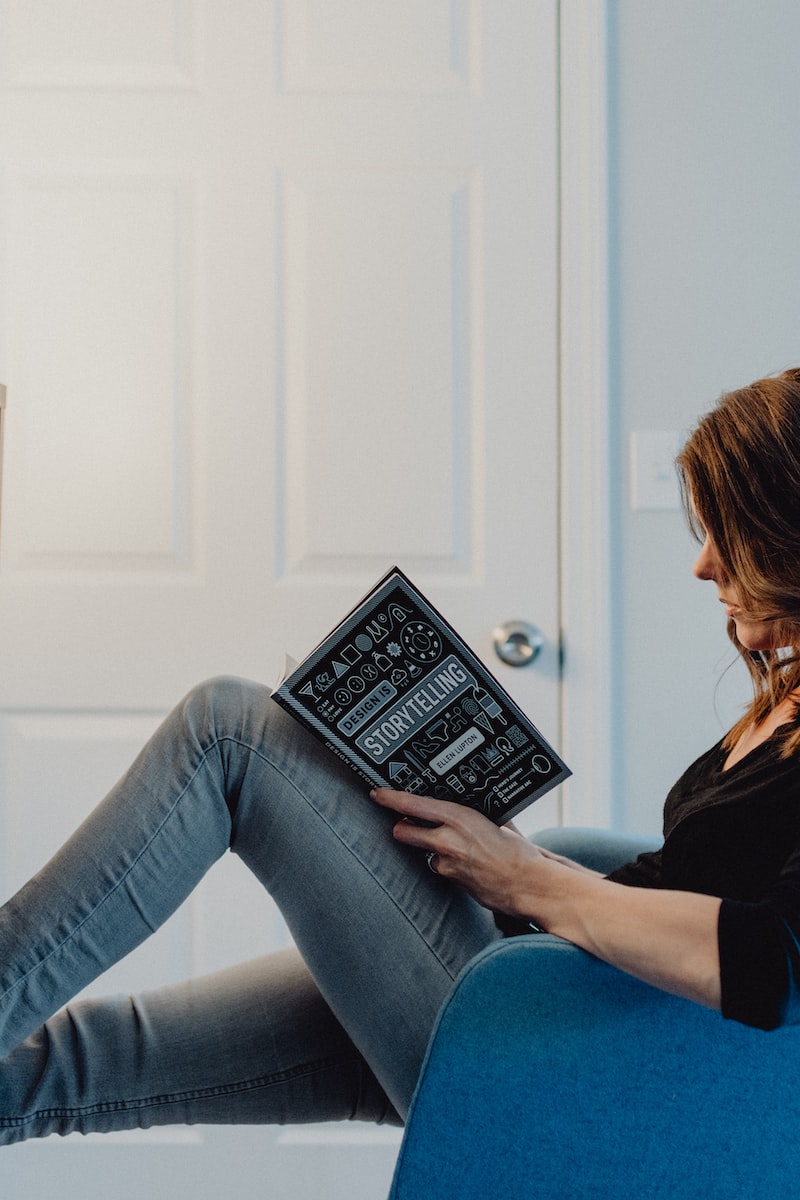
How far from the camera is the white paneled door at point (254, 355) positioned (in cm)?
158

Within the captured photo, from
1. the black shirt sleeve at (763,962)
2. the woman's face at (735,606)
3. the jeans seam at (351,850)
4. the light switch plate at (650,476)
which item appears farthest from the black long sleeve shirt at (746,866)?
the light switch plate at (650,476)

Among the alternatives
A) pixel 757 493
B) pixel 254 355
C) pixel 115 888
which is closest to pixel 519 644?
pixel 254 355

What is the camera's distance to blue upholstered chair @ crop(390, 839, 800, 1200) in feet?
2.54

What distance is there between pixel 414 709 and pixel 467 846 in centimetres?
13

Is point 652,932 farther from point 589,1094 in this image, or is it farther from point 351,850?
point 351,850

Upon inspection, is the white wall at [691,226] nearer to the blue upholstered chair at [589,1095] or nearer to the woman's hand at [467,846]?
the woman's hand at [467,846]

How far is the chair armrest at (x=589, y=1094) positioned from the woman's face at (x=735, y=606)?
0.37 metres

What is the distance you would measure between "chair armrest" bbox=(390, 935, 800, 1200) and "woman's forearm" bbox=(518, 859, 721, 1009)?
0.05 ft

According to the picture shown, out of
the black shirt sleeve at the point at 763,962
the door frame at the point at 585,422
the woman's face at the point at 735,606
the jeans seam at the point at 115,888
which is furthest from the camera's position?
Result: the door frame at the point at 585,422

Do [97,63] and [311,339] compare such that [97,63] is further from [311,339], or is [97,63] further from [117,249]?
[311,339]

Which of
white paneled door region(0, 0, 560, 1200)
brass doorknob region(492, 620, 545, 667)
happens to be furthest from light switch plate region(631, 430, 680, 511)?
brass doorknob region(492, 620, 545, 667)

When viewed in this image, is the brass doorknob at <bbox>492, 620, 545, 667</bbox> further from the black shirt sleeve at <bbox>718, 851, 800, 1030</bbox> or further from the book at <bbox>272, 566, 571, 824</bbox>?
the black shirt sleeve at <bbox>718, 851, 800, 1030</bbox>

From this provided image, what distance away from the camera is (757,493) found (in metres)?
0.95

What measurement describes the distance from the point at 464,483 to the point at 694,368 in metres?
0.37
